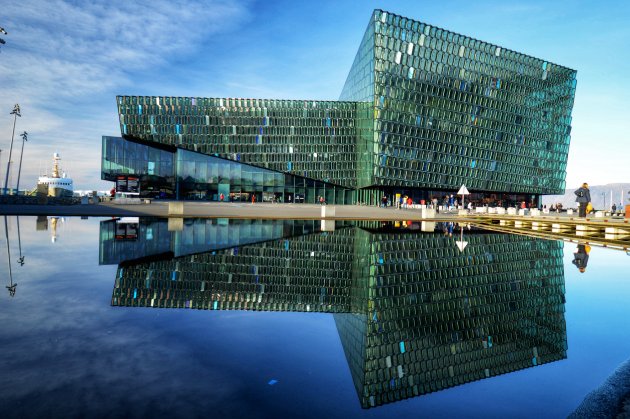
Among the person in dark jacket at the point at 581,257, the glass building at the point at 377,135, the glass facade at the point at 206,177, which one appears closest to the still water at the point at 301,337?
the person in dark jacket at the point at 581,257

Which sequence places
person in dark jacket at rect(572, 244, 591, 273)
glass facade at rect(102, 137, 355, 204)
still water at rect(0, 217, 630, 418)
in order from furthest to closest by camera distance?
glass facade at rect(102, 137, 355, 204), person in dark jacket at rect(572, 244, 591, 273), still water at rect(0, 217, 630, 418)

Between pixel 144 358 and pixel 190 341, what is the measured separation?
73cm

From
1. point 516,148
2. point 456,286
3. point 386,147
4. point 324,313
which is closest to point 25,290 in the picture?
point 324,313

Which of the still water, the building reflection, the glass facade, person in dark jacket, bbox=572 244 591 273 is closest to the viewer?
the still water

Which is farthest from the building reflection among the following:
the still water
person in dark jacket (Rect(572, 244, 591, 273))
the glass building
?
the glass building

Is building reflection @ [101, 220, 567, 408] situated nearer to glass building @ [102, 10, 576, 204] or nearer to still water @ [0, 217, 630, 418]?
still water @ [0, 217, 630, 418]

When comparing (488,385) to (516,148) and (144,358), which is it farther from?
(516,148)

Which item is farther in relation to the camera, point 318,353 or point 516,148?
point 516,148

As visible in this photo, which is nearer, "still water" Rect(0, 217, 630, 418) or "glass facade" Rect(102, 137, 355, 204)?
"still water" Rect(0, 217, 630, 418)

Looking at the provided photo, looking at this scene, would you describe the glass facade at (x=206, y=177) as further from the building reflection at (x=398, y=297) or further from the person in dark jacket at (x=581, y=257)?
the building reflection at (x=398, y=297)

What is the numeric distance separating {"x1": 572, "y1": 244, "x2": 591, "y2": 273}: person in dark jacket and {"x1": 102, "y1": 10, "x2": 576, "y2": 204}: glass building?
167ft

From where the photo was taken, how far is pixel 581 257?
49.6 ft

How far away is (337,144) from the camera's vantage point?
7862cm

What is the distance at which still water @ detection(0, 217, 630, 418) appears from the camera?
3.89 m
